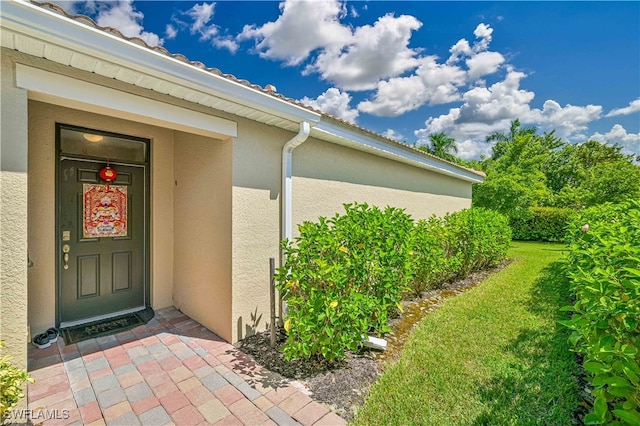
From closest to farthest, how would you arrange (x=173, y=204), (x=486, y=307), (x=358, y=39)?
(x=173, y=204) < (x=486, y=307) < (x=358, y=39)

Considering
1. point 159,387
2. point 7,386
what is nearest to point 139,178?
point 159,387

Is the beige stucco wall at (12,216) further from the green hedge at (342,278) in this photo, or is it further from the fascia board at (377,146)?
the fascia board at (377,146)

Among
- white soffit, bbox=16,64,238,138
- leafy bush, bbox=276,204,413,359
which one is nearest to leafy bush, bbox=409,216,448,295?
leafy bush, bbox=276,204,413,359

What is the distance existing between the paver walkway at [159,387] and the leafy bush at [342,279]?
0.65 meters

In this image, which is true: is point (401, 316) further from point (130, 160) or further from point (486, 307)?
point (130, 160)

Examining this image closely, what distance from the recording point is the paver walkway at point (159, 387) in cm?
288

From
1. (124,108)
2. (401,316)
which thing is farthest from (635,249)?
(124,108)

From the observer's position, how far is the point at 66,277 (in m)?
4.62

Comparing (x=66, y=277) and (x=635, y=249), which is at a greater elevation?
(x=635, y=249)

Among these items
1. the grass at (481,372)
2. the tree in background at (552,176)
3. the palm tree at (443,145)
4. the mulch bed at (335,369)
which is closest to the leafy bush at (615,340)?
the grass at (481,372)

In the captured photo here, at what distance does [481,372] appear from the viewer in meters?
3.73

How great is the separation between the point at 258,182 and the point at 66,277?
3664 mm

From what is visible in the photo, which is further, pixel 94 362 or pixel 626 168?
pixel 626 168

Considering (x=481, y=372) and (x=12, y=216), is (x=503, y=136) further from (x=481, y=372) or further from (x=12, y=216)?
(x=12, y=216)
